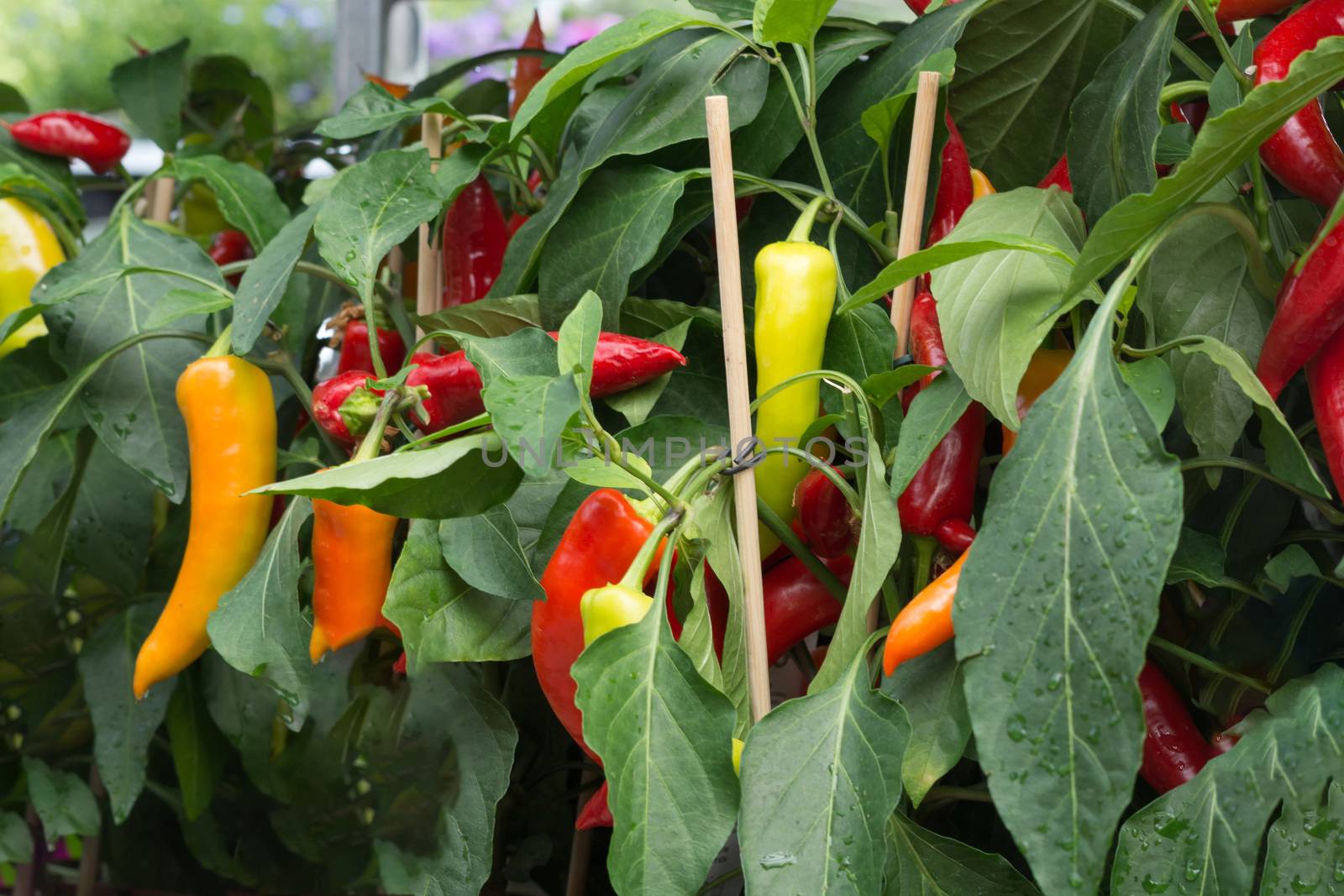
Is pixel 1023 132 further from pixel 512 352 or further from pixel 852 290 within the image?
pixel 512 352

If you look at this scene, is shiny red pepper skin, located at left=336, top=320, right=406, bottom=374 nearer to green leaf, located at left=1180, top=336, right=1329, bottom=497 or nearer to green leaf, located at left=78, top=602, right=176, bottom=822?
green leaf, located at left=78, top=602, right=176, bottom=822

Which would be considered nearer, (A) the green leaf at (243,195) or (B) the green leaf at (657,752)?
(B) the green leaf at (657,752)

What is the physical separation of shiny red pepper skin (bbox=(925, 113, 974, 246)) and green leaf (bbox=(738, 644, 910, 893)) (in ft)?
1.00

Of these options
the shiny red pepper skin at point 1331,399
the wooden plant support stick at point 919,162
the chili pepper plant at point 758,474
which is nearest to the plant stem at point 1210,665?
the chili pepper plant at point 758,474

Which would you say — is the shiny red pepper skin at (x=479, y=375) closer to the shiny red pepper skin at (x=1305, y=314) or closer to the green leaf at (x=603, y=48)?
the green leaf at (x=603, y=48)

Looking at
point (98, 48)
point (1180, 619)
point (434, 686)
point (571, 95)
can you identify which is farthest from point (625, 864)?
point (98, 48)

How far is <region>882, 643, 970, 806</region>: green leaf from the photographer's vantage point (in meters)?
0.54

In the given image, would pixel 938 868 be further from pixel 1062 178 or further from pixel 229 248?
pixel 229 248

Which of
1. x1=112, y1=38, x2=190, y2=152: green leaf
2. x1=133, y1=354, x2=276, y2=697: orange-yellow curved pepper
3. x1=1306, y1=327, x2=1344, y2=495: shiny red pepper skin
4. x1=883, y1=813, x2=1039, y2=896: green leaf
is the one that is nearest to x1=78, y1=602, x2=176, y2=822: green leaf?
x1=133, y1=354, x2=276, y2=697: orange-yellow curved pepper

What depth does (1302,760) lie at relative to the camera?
508 mm

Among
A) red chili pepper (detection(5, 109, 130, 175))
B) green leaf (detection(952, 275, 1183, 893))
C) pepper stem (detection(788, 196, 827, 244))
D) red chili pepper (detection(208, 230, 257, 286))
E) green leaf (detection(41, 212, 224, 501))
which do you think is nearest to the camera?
green leaf (detection(952, 275, 1183, 893))

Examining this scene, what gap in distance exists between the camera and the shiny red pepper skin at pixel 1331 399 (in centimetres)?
52

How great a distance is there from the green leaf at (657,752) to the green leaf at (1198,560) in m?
0.24

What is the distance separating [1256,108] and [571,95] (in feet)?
1.45
